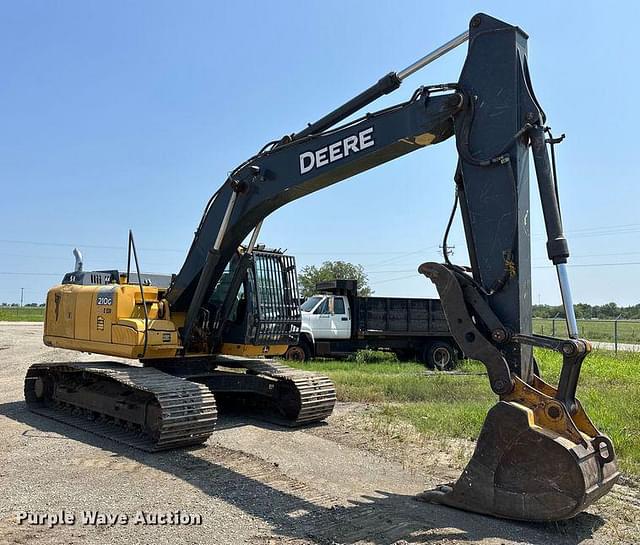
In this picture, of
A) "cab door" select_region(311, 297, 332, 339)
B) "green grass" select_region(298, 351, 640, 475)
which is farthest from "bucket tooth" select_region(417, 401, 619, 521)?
"cab door" select_region(311, 297, 332, 339)

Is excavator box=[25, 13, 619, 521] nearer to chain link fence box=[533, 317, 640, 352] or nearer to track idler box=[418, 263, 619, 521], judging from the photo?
track idler box=[418, 263, 619, 521]

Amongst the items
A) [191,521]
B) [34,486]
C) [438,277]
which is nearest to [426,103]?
[438,277]

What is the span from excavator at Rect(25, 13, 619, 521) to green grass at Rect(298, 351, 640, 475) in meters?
1.34

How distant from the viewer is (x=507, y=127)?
18.6ft

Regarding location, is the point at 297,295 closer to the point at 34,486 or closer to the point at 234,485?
the point at 234,485

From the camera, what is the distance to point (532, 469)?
4875mm

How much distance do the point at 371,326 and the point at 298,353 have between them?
2.48m

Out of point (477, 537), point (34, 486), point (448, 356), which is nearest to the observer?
point (477, 537)

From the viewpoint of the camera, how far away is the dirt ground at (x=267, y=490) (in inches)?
193

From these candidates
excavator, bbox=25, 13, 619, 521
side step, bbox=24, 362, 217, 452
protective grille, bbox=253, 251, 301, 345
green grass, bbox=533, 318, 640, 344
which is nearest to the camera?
excavator, bbox=25, 13, 619, 521

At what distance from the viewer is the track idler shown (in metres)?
4.77

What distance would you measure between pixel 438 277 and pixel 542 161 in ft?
4.28

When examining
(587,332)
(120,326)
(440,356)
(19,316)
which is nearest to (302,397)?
(120,326)

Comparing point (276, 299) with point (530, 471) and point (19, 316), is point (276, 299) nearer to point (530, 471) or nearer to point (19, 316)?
point (530, 471)
